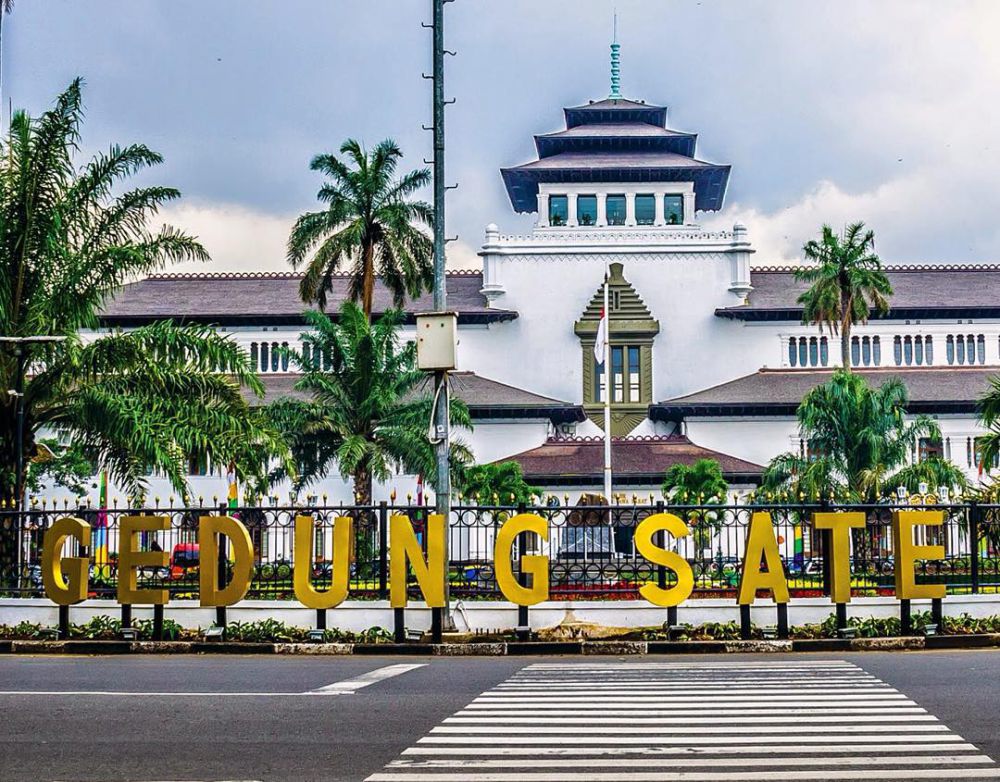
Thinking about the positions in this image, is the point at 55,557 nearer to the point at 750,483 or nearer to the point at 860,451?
the point at 860,451

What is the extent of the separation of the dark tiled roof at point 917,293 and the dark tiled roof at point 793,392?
8.50ft

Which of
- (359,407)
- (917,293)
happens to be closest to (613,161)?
(917,293)

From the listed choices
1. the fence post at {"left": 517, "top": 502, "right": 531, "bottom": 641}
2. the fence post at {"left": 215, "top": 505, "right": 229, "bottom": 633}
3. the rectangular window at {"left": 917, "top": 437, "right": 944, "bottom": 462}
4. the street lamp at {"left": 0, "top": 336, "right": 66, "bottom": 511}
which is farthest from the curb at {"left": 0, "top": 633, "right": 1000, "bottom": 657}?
the rectangular window at {"left": 917, "top": 437, "right": 944, "bottom": 462}

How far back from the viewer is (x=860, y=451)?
155ft

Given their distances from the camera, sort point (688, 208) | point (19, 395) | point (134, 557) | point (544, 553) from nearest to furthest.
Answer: point (134, 557), point (544, 553), point (19, 395), point (688, 208)

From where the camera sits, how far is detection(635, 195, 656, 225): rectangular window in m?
64.9

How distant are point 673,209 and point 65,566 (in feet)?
155

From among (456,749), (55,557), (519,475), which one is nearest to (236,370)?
(55,557)

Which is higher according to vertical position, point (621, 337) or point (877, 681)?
point (621, 337)

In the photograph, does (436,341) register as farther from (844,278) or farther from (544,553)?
(844,278)

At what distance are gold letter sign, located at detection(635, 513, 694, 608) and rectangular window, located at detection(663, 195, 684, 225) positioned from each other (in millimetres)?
45722

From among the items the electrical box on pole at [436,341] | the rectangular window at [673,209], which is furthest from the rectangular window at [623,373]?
the electrical box on pole at [436,341]

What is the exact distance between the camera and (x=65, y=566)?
21109 mm

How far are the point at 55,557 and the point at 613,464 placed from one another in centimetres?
3673
